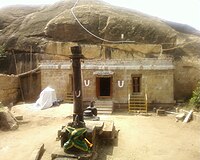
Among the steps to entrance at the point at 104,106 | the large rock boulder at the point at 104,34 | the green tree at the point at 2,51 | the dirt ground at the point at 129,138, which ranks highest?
the large rock boulder at the point at 104,34

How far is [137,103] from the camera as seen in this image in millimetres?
18703

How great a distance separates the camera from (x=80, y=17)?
82.4ft

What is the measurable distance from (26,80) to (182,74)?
1373 centimetres

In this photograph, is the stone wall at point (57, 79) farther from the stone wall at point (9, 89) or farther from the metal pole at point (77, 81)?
the metal pole at point (77, 81)

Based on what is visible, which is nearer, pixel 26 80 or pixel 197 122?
pixel 197 122

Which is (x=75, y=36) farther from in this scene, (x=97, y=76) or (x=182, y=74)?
(x=182, y=74)

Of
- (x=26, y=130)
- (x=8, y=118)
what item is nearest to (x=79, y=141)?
(x=26, y=130)

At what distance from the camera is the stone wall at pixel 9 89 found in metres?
19.6

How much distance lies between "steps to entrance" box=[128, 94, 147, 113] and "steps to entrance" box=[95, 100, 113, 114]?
1.39 meters

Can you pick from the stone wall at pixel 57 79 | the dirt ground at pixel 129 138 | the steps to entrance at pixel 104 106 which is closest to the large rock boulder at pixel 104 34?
the stone wall at pixel 57 79

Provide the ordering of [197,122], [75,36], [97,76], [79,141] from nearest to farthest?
[79,141], [197,122], [97,76], [75,36]

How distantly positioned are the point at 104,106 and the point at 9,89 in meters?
8.17

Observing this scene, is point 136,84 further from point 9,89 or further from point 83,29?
point 9,89

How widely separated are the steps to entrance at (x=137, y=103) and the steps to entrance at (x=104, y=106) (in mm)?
1392
